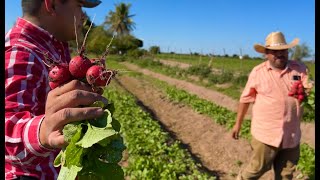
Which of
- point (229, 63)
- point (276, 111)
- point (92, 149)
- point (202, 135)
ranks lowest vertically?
point (229, 63)

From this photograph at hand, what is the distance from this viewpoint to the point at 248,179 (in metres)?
4.85

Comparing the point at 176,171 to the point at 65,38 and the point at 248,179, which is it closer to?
the point at 248,179

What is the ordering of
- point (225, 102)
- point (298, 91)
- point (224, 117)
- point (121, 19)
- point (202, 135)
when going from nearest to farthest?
point (298, 91), point (202, 135), point (224, 117), point (225, 102), point (121, 19)

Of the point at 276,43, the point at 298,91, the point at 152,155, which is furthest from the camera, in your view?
the point at 152,155

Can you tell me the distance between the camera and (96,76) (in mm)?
1472

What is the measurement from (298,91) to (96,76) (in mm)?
3451

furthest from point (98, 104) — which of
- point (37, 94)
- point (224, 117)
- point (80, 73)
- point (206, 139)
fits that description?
point (224, 117)

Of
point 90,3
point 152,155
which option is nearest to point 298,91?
point 152,155

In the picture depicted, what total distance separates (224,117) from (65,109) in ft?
26.5

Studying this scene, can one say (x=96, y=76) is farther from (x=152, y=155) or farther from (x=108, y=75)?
(x=152, y=155)

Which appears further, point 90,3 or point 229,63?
point 229,63

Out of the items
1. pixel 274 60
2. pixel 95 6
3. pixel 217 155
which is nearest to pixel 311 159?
pixel 217 155

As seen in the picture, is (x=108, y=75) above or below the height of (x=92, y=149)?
above

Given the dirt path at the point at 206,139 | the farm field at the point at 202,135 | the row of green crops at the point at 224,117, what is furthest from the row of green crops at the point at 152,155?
the row of green crops at the point at 224,117
